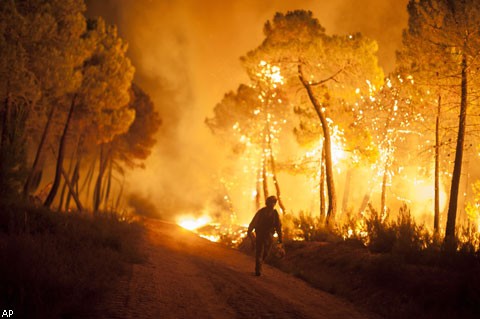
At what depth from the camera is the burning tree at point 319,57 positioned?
16.7 meters

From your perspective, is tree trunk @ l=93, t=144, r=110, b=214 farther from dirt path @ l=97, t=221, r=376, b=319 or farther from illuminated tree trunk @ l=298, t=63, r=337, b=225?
dirt path @ l=97, t=221, r=376, b=319

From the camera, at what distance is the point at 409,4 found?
13.0 m

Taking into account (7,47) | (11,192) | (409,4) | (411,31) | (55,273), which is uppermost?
(409,4)

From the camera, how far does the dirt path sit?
18.8ft

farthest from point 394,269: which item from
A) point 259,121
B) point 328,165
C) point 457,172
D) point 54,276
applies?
point 259,121

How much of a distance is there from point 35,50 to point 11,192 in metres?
6.06

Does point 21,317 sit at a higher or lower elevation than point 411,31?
lower

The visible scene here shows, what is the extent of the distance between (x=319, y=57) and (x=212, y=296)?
13.1 meters

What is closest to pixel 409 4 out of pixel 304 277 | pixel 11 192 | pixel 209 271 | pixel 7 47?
pixel 304 277

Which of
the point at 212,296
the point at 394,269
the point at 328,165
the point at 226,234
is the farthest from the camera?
the point at 226,234

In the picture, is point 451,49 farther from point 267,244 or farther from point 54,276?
point 54,276

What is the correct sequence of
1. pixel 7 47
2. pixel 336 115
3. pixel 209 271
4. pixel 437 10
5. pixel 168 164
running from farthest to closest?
1. pixel 168 164
2. pixel 336 115
3. pixel 7 47
4. pixel 437 10
5. pixel 209 271

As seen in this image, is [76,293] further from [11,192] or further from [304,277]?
[11,192]

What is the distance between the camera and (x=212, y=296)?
691 cm
